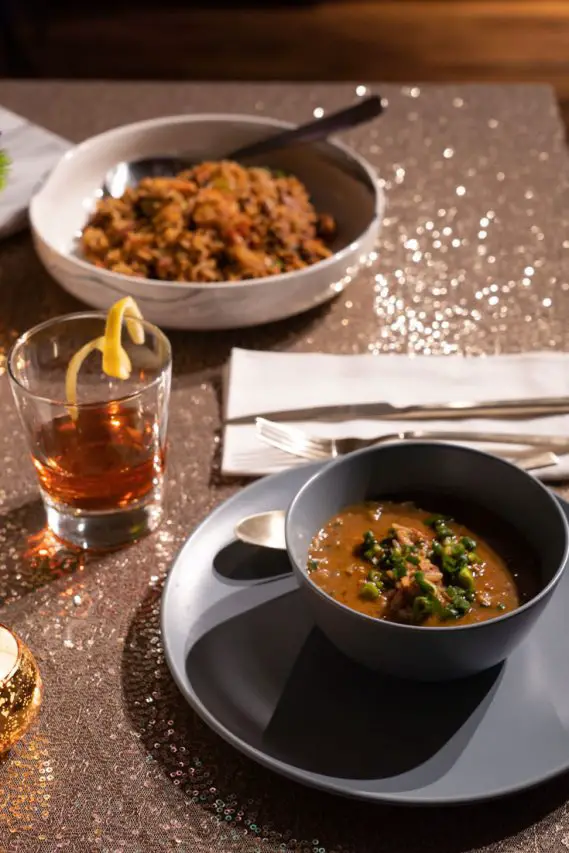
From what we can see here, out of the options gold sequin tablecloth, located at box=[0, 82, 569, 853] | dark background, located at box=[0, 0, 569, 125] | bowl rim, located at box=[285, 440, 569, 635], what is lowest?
dark background, located at box=[0, 0, 569, 125]

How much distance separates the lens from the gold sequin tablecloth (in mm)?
819

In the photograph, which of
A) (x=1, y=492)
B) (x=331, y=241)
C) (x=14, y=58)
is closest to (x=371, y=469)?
(x=1, y=492)

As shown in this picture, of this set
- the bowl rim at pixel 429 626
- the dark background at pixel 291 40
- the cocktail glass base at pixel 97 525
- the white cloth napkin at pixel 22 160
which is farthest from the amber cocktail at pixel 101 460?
the dark background at pixel 291 40

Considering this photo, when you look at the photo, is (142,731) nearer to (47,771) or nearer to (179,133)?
(47,771)

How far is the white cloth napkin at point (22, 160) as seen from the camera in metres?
1.63

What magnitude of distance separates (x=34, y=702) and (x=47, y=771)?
0.08 meters

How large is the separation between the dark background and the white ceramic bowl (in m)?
2.73

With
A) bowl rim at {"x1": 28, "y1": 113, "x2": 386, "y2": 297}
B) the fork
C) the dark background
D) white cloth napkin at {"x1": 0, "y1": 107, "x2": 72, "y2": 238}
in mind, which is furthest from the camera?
the dark background

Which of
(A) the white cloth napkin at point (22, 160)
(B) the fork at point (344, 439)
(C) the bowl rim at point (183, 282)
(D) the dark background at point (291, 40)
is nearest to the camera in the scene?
(B) the fork at point (344, 439)

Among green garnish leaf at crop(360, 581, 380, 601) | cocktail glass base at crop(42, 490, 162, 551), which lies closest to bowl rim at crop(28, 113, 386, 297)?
cocktail glass base at crop(42, 490, 162, 551)

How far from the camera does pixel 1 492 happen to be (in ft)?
3.88

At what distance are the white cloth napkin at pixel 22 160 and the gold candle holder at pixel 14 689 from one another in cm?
90

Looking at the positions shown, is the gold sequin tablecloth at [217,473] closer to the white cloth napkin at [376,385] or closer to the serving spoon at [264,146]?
the white cloth napkin at [376,385]

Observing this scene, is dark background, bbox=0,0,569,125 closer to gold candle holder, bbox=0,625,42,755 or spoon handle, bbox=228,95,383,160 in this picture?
spoon handle, bbox=228,95,383,160
